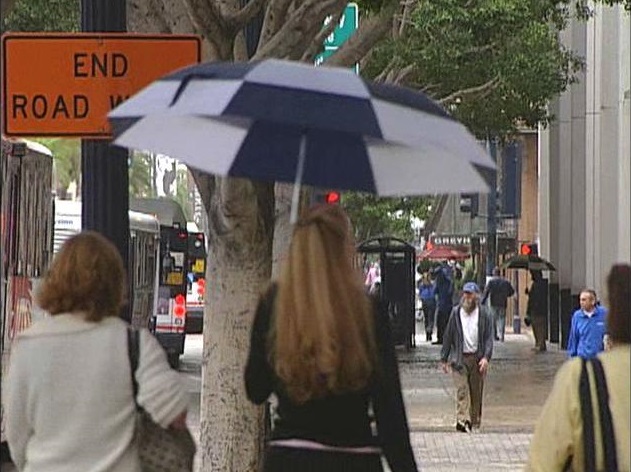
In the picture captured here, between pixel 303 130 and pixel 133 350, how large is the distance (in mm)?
1077

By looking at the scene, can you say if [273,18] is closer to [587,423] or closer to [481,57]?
[587,423]

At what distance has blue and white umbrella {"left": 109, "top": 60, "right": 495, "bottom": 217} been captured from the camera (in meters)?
6.10

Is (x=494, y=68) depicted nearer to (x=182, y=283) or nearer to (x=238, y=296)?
(x=182, y=283)

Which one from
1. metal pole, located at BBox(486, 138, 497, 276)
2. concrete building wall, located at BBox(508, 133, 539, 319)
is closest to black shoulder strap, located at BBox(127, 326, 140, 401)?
metal pole, located at BBox(486, 138, 497, 276)

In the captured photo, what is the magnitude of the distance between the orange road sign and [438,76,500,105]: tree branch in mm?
18037

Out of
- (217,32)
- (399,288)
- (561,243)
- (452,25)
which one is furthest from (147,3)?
(561,243)

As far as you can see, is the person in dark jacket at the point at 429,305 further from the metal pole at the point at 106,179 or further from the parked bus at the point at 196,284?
the metal pole at the point at 106,179

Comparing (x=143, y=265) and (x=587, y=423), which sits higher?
(x=143, y=265)

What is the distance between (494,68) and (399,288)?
9.84 m

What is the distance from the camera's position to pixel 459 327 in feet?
62.2

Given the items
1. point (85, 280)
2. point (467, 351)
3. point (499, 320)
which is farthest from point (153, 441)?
point (499, 320)

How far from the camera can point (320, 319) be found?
5.67 meters

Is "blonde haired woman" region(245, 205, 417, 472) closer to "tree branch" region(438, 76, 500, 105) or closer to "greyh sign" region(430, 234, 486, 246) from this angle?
"tree branch" region(438, 76, 500, 105)

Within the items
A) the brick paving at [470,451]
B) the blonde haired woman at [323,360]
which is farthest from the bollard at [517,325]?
the blonde haired woman at [323,360]
